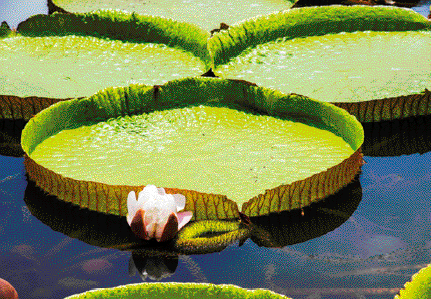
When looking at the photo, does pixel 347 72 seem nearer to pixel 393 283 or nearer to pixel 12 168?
pixel 393 283

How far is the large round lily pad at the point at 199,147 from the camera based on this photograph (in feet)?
6.96

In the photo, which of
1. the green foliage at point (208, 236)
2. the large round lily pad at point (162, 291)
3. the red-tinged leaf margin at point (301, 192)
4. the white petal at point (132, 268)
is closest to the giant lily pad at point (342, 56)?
the red-tinged leaf margin at point (301, 192)

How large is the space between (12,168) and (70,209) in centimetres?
51

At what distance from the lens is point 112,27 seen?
12.1 ft

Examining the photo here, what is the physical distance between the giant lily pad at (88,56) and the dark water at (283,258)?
2.67 feet

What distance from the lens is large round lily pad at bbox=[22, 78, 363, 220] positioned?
2.12m

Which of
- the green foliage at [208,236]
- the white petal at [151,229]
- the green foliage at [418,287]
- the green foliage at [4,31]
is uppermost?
the green foliage at [418,287]

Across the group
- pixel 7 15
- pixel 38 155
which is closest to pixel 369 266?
pixel 38 155

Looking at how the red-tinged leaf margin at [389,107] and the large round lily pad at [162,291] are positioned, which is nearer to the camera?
the large round lily pad at [162,291]

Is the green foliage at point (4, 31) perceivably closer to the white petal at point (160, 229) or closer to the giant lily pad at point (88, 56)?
the giant lily pad at point (88, 56)

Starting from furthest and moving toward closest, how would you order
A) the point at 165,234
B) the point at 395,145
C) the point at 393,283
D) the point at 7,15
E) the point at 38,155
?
1. the point at 7,15
2. the point at 395,145
3. the point at 38,155
4. the point at 165,234
5. the point at 393,283

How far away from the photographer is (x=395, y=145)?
106 inches

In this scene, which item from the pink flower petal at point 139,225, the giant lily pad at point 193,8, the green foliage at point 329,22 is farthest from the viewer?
the giant lily pad at point 193,8

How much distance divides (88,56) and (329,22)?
5.18 ft
